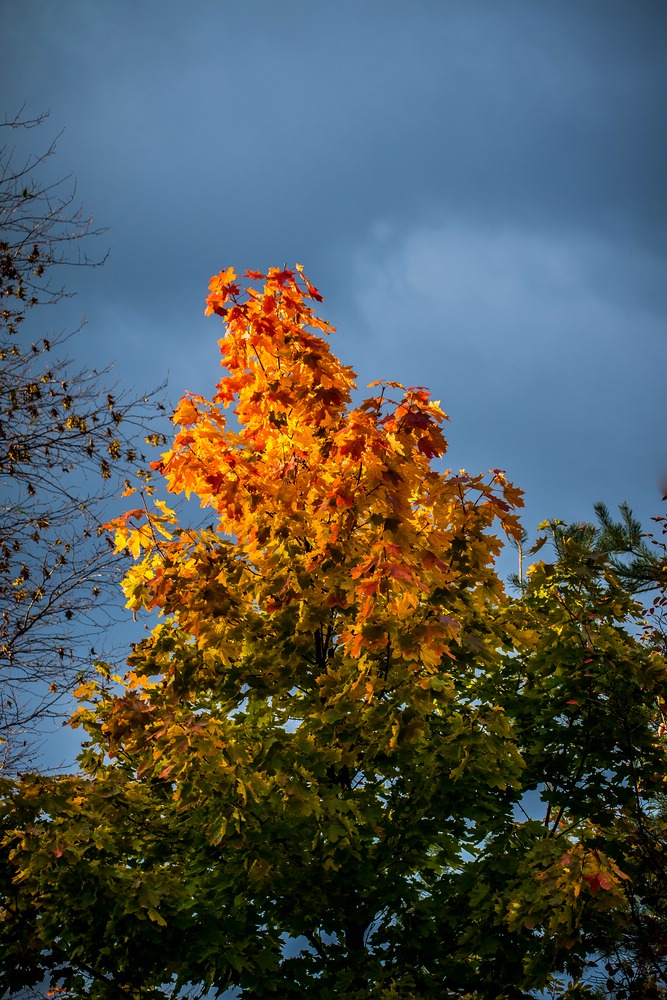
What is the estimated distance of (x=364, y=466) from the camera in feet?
19.6

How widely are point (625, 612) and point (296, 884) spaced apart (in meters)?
4.15

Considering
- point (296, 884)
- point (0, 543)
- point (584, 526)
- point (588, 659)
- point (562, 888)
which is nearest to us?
point (562, 888)

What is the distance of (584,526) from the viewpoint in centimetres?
1759

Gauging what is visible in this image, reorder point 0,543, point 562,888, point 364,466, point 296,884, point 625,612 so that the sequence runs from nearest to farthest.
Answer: point 562,888
point 364,466
point 296,884
point 625,612
point 0,543

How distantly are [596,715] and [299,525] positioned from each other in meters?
3.51

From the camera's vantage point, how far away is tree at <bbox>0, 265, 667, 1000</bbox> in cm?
592

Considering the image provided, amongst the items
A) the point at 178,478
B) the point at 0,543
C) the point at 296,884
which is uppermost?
the point at 0,543

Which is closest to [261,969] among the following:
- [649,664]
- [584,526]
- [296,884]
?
[296,884]

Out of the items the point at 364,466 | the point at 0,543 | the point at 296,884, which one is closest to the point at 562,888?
the point at 296,884

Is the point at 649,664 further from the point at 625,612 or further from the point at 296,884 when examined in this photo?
the point at 296,884

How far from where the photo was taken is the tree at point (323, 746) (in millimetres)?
5918

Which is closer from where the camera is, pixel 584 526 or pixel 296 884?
pixel 296 884

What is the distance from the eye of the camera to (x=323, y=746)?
6508 millimetres

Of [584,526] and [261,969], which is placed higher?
[584,526]
